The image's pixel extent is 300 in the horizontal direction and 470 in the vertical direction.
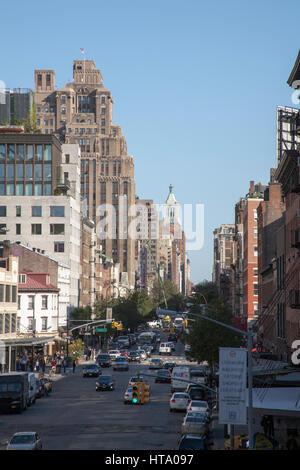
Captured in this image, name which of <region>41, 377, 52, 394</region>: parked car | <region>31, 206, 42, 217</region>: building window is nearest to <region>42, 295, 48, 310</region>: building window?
<region>31, 206, 42, 217</region>: building window

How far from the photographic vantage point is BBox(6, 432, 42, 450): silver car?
1326 inches

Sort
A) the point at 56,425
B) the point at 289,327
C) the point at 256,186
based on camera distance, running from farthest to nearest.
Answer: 1. the point at 256,186
2. the point at 289,327
3. the point at 56,425

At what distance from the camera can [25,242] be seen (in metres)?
133

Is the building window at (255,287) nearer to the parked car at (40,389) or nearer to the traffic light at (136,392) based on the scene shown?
the parked car at (40,389)

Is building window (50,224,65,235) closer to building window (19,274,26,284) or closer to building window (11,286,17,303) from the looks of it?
building window (19,274,26,284)

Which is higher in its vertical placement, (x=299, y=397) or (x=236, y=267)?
(x=236, y=267)

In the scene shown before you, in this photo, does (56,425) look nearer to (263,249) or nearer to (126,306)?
(263,249)

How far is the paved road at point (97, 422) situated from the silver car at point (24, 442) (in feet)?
9.72

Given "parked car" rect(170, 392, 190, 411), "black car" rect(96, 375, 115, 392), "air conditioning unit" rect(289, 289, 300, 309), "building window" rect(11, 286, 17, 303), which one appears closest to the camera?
"air conditioning unit" rect(289, 289, 300, 309)

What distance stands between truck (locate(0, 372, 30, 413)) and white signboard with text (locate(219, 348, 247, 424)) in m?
25.4

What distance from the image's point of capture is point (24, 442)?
34.2 metres
